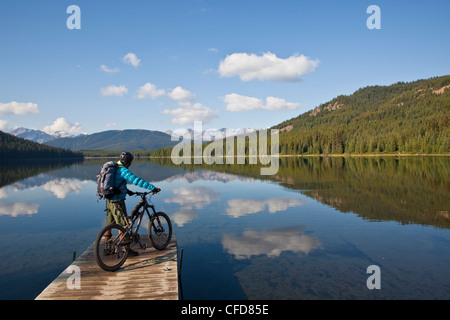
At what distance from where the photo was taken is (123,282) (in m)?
9.20

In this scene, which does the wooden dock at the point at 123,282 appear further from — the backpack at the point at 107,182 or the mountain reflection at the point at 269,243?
the mountain reflection at the point at 269,243

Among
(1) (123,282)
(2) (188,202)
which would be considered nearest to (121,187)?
(1) (123,282)

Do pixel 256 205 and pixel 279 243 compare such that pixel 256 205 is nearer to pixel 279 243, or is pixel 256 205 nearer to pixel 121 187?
pixel 279 243

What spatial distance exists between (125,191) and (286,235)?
34.6 ft

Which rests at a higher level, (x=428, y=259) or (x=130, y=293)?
(x=130, y=293)

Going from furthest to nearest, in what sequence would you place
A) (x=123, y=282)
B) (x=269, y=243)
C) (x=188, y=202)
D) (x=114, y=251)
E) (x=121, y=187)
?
(x=188, y=202) → (x=269, y=243) → (x=121, y=187) → (x=114, y=251) → (x=123, y=282)

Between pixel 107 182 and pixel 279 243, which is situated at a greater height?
pixel 107 182

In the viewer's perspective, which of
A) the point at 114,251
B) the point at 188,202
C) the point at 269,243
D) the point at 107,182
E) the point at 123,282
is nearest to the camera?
the point at 123,282

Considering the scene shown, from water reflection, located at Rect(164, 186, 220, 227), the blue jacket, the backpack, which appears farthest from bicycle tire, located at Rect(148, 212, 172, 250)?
water reflection, located at Rect(164, 186, 220, 227)

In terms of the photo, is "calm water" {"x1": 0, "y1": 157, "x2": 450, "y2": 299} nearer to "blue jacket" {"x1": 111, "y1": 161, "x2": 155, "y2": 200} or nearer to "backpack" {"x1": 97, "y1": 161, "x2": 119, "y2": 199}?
"blue jacket" {"x1": 111, "y1": 161, "x2": 155, "y2": 200}

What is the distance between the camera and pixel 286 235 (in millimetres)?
17484

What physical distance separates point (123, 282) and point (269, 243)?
8.94m
